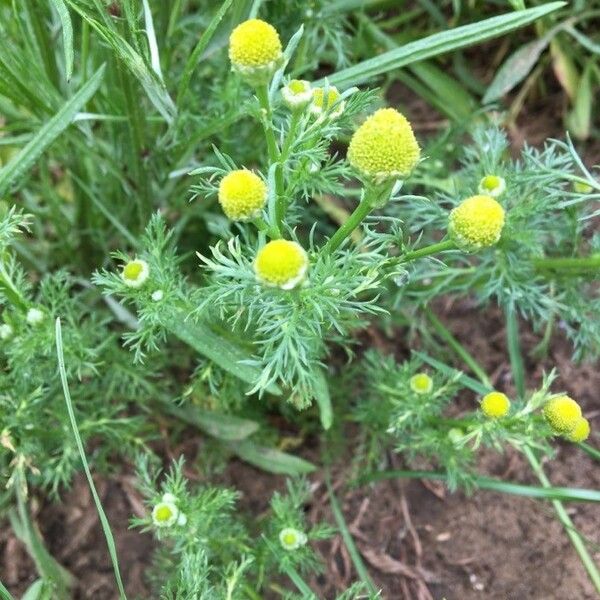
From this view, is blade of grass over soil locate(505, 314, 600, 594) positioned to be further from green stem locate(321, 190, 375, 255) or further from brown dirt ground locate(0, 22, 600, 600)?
green stem locate(321, 190, 375, 255)

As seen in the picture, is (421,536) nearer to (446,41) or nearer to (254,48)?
(446,41)

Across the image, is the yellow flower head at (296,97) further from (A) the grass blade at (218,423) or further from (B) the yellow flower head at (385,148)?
(A) the grass blade at (218,423)

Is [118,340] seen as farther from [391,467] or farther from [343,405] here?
[391,467]

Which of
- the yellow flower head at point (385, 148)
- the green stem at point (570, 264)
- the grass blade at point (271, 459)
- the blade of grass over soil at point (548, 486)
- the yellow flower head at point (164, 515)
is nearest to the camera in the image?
the yellow flower head at point (385, 148)

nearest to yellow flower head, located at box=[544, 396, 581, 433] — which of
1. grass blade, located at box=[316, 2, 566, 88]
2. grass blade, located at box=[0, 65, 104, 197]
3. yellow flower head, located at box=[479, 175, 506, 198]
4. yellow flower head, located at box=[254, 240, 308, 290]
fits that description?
yellow flower head, located at box=[479, 175, 506, 198]

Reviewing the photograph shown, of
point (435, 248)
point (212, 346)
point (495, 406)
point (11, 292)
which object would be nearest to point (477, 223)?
point (435, 248)

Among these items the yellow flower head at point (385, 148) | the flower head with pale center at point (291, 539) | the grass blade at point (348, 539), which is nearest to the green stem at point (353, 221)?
the yellow flower head at point (385, 148)

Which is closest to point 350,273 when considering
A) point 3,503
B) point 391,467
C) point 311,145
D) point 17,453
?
point 311,145

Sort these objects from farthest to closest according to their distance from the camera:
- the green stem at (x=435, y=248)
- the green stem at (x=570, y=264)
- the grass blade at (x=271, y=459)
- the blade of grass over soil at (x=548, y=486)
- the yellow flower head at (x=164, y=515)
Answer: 1. the grass blade at (x=271, y=459)
2. the blade of grass over soil at (x=548, y=486)
3. the green stem at (x=570, y=264)
4. the yellow flower head at (x=164, y=515)
5. the green stem at (x=435, y=248)
